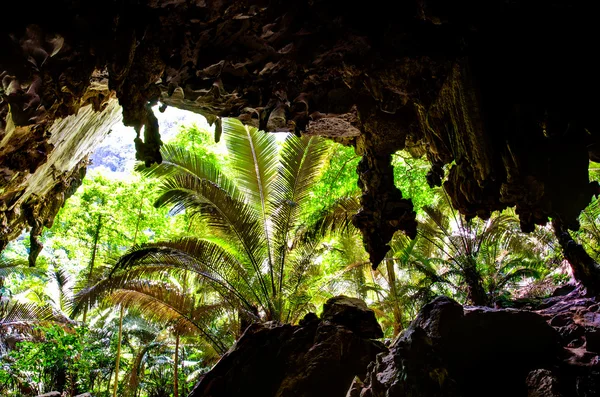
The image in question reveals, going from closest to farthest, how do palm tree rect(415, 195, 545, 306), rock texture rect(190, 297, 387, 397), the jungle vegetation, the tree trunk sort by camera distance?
rock texture rect(190, 297, 387, 397) < the tree trunk < the jungle vegetation < palm tree rect(415, 195, 545, 306)

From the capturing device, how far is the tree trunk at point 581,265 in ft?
20.4

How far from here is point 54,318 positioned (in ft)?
34.8

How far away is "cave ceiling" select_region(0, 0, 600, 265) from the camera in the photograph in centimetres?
329

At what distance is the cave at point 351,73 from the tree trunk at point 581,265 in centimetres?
297

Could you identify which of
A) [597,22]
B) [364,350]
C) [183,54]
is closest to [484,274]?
[364,350]

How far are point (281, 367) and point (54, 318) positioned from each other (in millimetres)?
8769

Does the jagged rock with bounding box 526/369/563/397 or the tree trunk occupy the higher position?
the tree trunk

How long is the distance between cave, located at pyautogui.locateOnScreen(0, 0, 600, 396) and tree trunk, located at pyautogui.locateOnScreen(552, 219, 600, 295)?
2.97 meters

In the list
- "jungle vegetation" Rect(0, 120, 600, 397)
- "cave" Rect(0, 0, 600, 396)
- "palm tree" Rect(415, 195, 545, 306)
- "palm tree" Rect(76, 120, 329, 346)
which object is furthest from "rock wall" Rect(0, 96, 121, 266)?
"palm tree" Rect(415, 195, 545, 306)

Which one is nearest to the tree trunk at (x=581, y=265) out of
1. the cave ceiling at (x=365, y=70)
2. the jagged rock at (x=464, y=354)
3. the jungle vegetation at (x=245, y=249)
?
the jungle vegetation at (x=245, y=249)

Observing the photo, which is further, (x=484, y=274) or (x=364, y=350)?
(x=484, y=274)

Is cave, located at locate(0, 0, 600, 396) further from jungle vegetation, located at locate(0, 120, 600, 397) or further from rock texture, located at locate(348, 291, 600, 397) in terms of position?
jungle vegetation, located at locate(0, 120, 600, 397)

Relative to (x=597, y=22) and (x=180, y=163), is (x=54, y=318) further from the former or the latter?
(x=597, y=22)

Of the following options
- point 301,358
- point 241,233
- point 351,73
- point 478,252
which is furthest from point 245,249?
point 478,252
